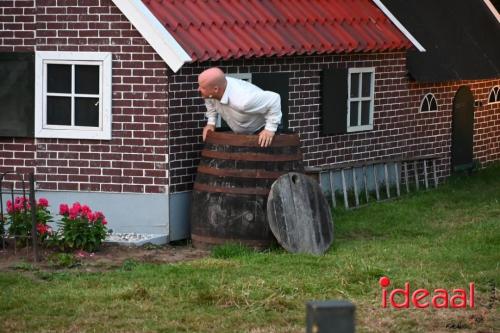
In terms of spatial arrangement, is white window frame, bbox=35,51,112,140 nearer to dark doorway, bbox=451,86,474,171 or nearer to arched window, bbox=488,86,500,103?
dark doorway, bbox=451,86,474,171

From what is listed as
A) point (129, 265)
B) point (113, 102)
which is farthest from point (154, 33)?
point (129, 265)

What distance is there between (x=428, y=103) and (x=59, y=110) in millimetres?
7358

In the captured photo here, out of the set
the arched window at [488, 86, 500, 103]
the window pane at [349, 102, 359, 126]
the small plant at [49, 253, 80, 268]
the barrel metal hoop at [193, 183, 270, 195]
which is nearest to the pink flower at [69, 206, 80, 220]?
the small plant at [49, 253, 80, 268]

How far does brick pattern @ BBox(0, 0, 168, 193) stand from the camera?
15.4 meters

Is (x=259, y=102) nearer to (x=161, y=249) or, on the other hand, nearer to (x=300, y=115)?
(x=161, y=249)

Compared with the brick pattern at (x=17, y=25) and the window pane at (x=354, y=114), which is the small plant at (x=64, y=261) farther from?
the window pane at (x=354, y=114)

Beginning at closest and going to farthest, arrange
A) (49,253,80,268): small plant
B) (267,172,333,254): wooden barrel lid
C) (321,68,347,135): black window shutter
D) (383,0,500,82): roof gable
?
(49,253,80,268): small plant, (267,172,333,254): wooden barrel lid, (321,68,347,135): black window shutter, (383,0,500,82): roof gable

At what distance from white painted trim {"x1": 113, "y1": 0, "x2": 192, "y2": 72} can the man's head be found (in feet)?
0.83

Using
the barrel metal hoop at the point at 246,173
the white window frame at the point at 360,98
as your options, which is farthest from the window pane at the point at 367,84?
the barrel metal hoop at the point at 246,173

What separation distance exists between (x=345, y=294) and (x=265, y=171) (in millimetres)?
3053

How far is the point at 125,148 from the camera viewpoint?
15.6 meters

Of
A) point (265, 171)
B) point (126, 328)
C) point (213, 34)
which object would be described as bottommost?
point (126, 328)

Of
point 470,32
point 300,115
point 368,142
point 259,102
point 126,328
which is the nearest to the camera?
point 126,328

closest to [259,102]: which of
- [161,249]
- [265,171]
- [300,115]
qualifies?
[265,171]
